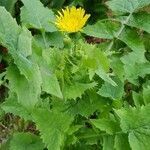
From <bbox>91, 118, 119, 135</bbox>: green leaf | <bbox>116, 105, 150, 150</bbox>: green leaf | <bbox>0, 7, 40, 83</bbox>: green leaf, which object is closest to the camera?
<bbox>0, 7, 40, 83</bbox>: green leaf

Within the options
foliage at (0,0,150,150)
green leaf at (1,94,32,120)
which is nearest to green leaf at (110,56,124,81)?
foliage at (0,0,150,150)

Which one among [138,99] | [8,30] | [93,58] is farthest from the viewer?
[138,99]

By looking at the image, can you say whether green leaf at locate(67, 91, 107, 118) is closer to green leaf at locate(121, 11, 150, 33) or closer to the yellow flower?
the yellow flower

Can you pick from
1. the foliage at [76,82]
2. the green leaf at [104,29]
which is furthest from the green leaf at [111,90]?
the green leaf at [104,29]

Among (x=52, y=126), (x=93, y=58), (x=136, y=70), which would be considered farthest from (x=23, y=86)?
(x=136, y=70)

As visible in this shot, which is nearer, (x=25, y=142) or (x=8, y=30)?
(x=8, y=30)

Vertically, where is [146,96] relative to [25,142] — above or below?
above

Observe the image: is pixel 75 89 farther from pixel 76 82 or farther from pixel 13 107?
pixel 13 107
